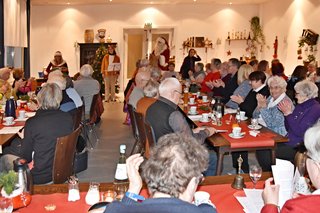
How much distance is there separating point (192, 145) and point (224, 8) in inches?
502

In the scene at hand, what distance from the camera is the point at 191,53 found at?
11414 millimetres

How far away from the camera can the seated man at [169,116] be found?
11.1ft

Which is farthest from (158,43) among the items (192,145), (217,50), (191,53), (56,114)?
(192,145)

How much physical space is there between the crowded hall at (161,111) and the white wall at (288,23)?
5 centimetres

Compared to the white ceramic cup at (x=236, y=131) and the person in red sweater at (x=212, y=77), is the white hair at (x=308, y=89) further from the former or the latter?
the person in red sweater at (x=212, y=77)

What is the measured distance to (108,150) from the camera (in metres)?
6.07

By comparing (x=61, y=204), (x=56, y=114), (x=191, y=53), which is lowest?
(x=61, y=204)

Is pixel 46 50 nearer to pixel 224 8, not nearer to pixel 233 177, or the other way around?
pixel 224 8

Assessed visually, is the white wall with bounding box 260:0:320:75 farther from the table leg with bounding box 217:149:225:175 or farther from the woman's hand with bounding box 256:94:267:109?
the table leg with bounding box 217:149:225:175

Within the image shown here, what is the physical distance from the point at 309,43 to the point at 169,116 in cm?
771

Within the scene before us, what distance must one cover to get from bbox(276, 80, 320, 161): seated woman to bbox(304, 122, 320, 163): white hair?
7.19 feet

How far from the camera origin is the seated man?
3369 mm

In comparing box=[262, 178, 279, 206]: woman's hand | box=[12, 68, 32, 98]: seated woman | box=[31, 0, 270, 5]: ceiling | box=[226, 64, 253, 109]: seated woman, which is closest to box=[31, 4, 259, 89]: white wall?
box=[31, 0, 270, 5]: ceiling

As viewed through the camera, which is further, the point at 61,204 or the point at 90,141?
the point at 90,141
